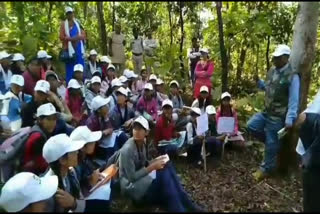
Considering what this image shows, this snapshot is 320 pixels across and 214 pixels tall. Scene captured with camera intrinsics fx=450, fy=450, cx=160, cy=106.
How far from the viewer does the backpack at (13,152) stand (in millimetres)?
3893

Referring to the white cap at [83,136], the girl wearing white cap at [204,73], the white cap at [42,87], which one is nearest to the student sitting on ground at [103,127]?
the white cap at [42,87]

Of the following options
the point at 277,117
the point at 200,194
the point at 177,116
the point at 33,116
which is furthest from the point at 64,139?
the point at 177,116

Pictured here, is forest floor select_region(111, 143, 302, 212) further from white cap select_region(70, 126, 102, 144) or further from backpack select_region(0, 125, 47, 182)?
backpack select_region(0, 125, 47, 182)

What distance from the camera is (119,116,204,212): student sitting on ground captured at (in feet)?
13.9

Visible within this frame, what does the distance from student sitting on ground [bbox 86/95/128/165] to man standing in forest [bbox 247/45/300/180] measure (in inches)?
64.9

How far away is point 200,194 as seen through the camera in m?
5.17

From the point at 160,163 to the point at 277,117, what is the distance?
5.27 ft

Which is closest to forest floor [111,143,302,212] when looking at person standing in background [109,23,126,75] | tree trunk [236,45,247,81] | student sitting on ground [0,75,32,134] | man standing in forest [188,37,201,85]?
student sitting on ground [0,75,32,134]

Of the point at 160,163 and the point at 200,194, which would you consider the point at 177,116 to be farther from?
the point at 160,163

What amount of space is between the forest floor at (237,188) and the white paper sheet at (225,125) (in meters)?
0.39

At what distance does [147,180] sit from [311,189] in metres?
1.68

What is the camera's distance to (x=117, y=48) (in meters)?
10.4

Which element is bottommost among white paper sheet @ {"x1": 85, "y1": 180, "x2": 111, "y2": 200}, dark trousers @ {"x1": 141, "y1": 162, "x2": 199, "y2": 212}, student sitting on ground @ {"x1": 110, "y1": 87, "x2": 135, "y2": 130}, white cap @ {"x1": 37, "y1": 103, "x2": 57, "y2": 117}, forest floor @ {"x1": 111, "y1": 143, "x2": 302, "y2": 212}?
forest floor @ {"x1": 111, "y1": 143, "x2": 302, "y2": 212}

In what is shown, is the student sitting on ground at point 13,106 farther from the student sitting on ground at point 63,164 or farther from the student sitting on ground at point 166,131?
the student sitting on ground at point 166,131
